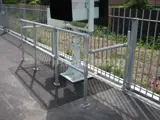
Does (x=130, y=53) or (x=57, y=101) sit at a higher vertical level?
(x=130, y=53)

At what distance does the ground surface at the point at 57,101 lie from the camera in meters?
2.71

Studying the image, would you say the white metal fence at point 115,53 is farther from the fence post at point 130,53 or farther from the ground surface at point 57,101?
the ground surface at point 57,101

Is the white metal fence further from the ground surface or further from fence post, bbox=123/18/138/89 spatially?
the ground surface

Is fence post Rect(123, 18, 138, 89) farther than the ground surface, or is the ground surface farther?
fence post Rect(123, 18, 138, 89)

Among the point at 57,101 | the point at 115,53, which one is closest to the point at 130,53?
the point at 115,53

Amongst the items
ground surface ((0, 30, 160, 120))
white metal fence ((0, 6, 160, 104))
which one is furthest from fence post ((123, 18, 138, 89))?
ground surface ((0, 30, 160, 120))

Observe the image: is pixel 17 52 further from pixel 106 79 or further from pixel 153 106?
pixel 153 106

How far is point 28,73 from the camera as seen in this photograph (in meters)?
4.20

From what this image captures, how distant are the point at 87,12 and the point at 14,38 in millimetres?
5287

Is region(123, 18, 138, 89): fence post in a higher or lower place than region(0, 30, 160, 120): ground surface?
higher

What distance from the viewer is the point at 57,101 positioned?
3.08m

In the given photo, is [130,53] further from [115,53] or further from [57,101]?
[57,101]

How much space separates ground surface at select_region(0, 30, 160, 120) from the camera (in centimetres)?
271

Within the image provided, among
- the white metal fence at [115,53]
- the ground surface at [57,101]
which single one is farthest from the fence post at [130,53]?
the ground surface at [57,101]
